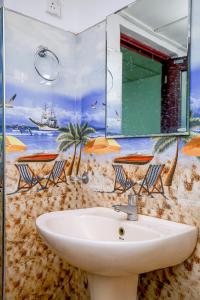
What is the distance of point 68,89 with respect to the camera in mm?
1765

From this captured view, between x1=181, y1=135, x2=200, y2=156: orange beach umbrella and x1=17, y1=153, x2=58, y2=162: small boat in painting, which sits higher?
x1=181, y1=135, x2=200, y2=156: orange beach umbrella

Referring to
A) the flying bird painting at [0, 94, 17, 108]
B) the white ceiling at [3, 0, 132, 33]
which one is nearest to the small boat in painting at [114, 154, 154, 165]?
the flying bird painting at [0, 94, 17, 108]

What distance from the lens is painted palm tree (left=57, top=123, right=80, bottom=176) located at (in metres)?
1.72

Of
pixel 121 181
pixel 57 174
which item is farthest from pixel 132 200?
pixel 57 174

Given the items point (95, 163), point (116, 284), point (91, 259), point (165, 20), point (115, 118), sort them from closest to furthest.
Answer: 1. point (91, 259)
2. point (116, 284)
3. point (165, 20)
4. point (115, 118)
5. point (95, 163)

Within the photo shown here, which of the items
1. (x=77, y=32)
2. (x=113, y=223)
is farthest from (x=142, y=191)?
(x=77, y=32)

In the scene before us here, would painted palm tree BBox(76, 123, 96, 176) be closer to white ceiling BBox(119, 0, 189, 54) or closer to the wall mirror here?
the wall mirror

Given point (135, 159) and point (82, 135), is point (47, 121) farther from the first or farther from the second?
point (135, 159)

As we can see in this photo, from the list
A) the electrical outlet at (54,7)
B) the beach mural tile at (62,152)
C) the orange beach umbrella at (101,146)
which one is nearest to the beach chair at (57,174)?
the beach mural tile at (62,152)

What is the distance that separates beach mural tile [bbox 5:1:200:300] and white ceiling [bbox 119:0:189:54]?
0.27 m

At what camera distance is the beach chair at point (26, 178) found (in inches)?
60.6

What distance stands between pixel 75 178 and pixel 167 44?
0.97m

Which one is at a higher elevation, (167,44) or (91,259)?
(167,44)

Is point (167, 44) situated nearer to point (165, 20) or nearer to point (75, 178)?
point (165, 20)
